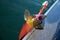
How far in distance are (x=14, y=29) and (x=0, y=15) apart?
27 cm

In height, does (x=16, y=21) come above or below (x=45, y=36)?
above

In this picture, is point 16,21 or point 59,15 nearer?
point 59,15

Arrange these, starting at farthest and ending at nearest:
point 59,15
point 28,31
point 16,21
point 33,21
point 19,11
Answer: point 19,11 → point 16,21 → point 59,15 → point 28,31 → point 33,21

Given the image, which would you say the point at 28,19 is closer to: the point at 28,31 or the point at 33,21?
the point at 33,21

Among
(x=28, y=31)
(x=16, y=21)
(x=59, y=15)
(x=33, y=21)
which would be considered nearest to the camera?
(x=33, y=21)

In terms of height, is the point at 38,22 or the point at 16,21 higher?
the point at 16,21

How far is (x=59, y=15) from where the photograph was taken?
1.35 meters

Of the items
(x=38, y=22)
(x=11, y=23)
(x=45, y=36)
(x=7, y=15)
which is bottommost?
(x=45, y=36)

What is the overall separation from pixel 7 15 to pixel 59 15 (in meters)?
0.60

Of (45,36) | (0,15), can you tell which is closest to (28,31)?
(45,36)

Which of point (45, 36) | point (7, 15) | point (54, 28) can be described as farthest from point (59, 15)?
point (7, 15)

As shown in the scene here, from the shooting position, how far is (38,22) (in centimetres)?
91

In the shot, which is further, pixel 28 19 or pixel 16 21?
pixel 16 21

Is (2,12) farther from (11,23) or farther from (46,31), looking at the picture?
(46,31)
